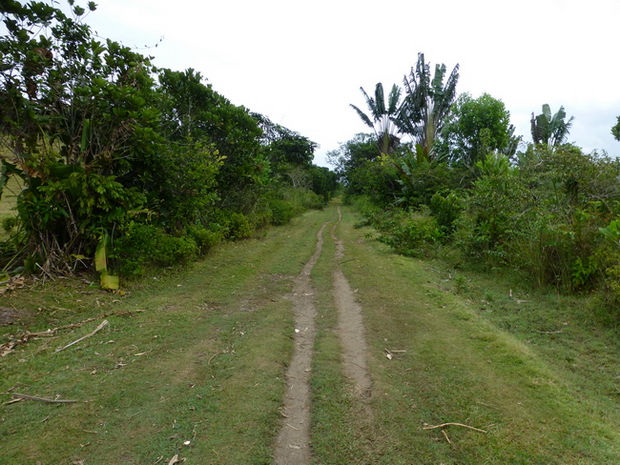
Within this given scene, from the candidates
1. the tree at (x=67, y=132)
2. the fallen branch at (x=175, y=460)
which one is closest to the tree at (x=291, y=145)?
the tree at (x=67, y=132)

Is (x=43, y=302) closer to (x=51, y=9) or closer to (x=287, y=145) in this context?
(x=51, y=9)

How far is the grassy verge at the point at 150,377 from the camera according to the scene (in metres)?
3.21

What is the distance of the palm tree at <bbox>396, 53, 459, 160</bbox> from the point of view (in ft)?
76.1

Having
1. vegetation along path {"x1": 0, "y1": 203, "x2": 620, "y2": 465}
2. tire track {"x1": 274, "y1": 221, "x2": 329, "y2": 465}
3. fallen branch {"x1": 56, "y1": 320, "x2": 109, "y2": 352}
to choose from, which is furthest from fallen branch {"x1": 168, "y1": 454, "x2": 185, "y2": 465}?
fallen branch {"x1": 56, "y1": 320, "x2": 109, "y2": 352}

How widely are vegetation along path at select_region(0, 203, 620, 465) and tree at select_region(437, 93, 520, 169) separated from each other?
14347 millimetres

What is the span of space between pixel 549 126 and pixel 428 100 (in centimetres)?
1057

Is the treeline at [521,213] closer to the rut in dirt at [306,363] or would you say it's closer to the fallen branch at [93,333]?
the rut in dirt at [306,363]

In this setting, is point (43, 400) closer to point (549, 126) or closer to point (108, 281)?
point (108, 281)

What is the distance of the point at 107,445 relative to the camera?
3.20 metres

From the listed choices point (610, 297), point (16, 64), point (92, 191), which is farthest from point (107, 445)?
point (610, 297)

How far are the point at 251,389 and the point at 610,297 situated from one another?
19.8 ft

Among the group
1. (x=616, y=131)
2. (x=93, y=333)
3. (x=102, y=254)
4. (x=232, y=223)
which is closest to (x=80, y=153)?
(x=102, y=254)

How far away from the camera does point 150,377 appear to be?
436cm

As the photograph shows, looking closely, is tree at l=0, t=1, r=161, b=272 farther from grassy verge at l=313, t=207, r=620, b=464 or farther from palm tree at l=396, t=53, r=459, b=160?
palm tree at l=396, t=53, r=459, b=160
